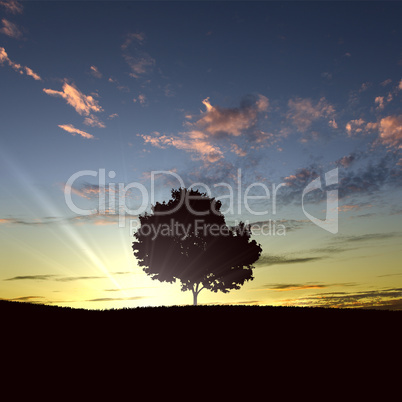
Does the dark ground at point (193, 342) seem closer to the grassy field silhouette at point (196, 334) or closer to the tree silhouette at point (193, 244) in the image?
the grassy field silhouette at point (196, 334)

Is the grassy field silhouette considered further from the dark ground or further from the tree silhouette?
the tree silhouette

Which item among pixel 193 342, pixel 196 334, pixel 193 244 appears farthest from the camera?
pixel 193 244

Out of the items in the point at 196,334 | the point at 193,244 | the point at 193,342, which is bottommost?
the point at 193,342

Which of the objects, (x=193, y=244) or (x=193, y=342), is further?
(x=193, y=244)

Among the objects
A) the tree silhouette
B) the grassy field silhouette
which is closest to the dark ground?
the grassy field silhouette

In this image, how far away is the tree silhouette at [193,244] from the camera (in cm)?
4178

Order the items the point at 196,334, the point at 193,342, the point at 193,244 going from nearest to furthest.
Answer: the point at 193,342
the point at 196,334
the point at 193,244

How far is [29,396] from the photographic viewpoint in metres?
9.13

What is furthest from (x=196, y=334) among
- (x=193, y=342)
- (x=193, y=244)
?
(x=193, y=244)

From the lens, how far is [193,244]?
42.0 metres

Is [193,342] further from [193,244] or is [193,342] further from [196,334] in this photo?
[193,244]

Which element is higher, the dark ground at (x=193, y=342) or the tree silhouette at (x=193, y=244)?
the tree silhouette at (x=193, y=244)

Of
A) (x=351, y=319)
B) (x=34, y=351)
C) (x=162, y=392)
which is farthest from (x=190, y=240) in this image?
(x=162, y=392)

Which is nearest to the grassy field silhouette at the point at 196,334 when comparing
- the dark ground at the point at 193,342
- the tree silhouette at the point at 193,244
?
the dark ground at the point at 193,342
